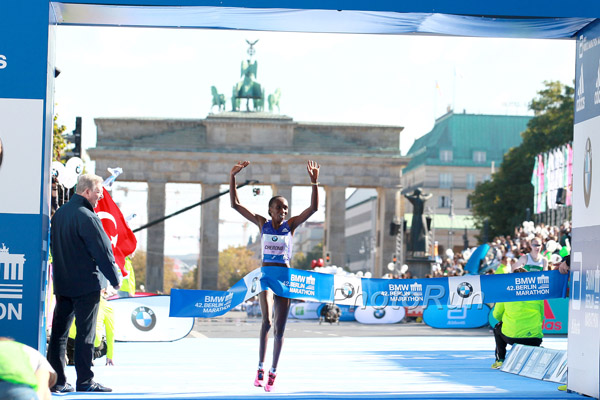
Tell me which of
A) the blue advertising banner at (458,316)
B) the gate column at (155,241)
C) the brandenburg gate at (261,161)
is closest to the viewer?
the blue advertising banner at (458,316)

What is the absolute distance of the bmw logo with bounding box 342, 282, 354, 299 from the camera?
1046cm

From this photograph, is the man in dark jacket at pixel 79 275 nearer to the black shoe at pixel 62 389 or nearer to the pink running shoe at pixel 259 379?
the black shoe at pixel 62 389

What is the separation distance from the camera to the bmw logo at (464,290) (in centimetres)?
1092

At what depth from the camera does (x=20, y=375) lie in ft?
17.6

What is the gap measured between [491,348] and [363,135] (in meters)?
58.5

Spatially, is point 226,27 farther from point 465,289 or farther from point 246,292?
point 465,289

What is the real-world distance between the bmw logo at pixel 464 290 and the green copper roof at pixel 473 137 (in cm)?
11611

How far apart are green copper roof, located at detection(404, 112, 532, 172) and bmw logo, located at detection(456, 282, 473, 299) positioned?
381ft

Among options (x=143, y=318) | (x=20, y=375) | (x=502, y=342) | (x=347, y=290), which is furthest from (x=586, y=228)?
(x=143, y=318)

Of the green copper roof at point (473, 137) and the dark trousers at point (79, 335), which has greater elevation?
the green copper roof at point (473, 137)

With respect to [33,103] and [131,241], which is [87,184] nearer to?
[33,103]

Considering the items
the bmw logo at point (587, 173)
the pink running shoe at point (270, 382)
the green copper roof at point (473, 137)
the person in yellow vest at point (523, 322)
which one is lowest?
the pink running shoe at point (270, 382)

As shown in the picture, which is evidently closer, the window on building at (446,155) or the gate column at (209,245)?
the gate column at (209,245)

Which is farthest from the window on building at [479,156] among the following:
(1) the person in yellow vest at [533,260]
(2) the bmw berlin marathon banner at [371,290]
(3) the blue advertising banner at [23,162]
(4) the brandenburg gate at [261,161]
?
(3) the blue advertising banner at [23,162]
